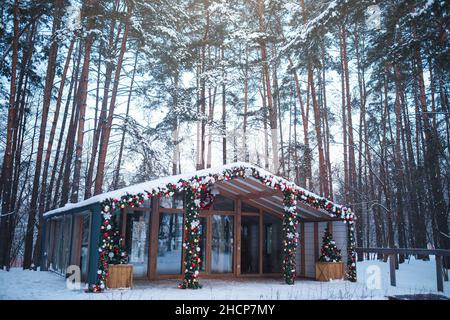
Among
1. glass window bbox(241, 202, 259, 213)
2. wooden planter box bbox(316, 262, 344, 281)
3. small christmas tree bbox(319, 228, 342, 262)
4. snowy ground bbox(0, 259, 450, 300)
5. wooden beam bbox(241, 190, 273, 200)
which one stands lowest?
snowy ground bbox(0, 259, 450, 300)

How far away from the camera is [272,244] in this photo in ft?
39.6

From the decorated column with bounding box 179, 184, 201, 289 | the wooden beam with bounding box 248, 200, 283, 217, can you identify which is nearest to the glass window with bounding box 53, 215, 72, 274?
the decorated column with bounding box 179, 184, 201, 289

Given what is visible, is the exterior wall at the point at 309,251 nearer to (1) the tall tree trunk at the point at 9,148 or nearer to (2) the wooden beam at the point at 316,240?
(2) the wooden beam at the point at 316,240

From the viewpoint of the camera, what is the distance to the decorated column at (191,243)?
27.6ft

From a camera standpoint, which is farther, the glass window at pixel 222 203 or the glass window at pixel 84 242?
the glass window at pixel 222 203

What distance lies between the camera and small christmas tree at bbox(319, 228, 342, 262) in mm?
10484

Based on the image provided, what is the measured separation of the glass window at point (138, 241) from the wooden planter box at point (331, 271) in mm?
5088

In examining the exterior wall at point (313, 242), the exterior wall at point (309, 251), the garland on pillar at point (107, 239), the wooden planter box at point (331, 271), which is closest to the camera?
the garland on pillar at point (107, 239)

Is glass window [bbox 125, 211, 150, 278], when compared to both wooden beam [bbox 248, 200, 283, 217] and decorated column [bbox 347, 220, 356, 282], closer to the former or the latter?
wooden beam [bbox 248, 200, 283, 217]

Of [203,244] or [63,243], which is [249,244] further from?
[63,243]

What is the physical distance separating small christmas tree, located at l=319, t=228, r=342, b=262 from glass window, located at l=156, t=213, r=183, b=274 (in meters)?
4.28

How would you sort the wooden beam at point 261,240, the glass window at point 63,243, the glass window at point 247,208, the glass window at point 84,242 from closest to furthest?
the glass window at point 84,242
the glass window at point 63,243
the wooden beam at point 261,240
the glass window at point 247,208

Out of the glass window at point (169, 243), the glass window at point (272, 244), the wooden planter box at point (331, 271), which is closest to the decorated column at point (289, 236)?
the wooden planter box at point (331, 271)
